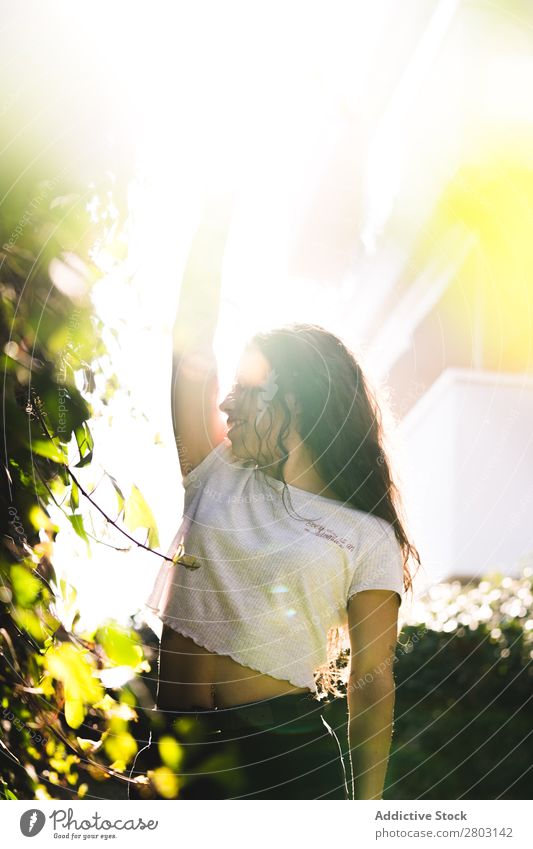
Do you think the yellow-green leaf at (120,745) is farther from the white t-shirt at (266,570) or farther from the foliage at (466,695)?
the foliage at (466,695)

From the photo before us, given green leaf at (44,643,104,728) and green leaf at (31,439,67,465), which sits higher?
green leaf at (31,439,67,465)

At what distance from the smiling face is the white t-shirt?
0.15 feet

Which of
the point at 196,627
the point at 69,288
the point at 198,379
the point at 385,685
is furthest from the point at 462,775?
the point at 69,288

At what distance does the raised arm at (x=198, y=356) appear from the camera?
132 centimetres

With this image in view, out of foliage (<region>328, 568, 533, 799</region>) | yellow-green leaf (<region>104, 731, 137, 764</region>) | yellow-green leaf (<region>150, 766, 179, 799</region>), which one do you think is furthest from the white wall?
yellow-green leaf (<region>104, 731, 137, 764</region>)

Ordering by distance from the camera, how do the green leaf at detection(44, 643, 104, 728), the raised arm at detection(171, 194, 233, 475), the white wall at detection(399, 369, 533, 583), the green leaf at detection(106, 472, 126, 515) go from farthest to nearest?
1. the white wall at detection(399, 369, 533, 583)
2. the raised arm at detection(171, 194, 233, 475)
3. the green leaf at detection(106, 472, 126, 515)
4. the green leaf at detection(44, 643, 104, 728)

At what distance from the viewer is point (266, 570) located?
4.18 ft

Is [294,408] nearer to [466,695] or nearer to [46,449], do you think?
[46,449]

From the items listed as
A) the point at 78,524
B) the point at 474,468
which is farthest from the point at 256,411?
the point at 474,468

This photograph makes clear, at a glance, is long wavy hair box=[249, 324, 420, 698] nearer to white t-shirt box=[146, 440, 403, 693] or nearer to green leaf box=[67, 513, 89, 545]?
white t-shirt box=[146, 440, 403, 693]

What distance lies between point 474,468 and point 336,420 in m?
2.72

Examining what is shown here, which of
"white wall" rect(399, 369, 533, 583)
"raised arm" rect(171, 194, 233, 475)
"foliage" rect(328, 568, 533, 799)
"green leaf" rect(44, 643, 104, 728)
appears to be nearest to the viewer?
"green leaf" rect(44, 643, 104, 728)

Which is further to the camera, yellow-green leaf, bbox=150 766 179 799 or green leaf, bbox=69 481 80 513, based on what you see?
yellow-green leaf, bbox=150 766 179 799

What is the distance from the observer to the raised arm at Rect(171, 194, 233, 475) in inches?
52.1
